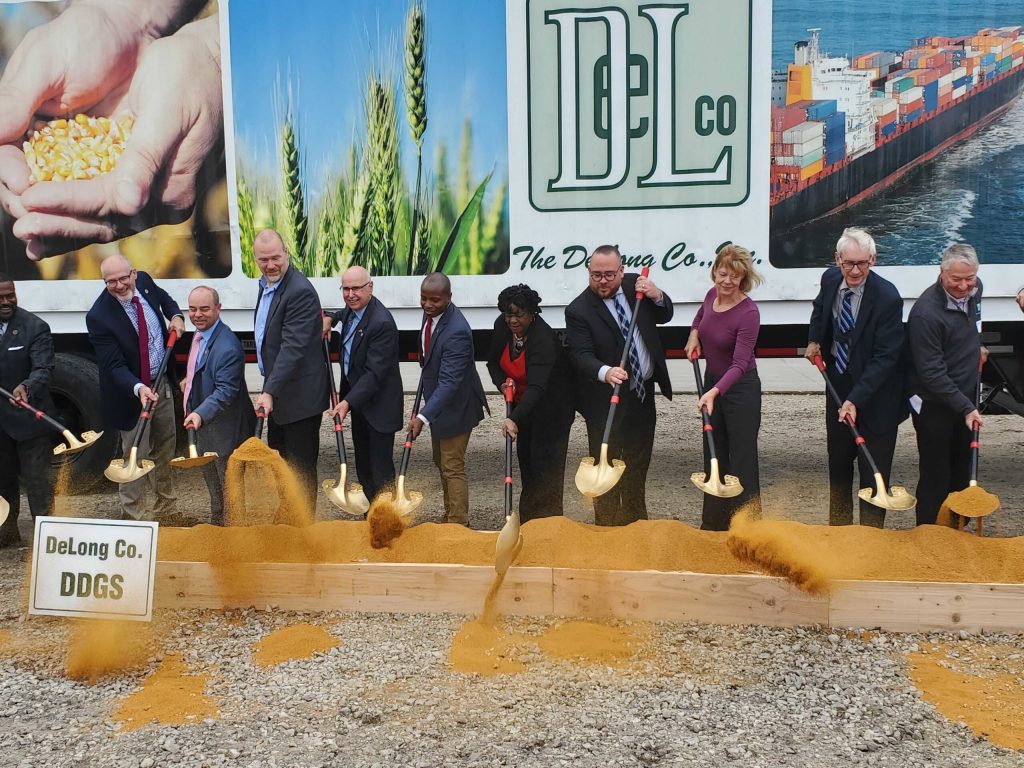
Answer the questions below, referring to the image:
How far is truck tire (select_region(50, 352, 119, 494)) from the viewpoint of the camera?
6980 mm

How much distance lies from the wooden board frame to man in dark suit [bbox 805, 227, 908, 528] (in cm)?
93

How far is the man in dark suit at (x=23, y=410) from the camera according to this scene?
228 inches

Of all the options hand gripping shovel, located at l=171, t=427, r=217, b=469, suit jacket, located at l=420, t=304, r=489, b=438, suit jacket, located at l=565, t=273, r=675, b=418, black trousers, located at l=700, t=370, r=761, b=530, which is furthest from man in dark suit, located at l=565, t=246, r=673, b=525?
hand gripping shovel, located at l=171, t=427, r=217, b=469

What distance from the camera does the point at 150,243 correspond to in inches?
260

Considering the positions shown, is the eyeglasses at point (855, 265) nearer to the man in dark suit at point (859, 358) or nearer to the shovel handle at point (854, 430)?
the man in dark suit at point (859, 358)

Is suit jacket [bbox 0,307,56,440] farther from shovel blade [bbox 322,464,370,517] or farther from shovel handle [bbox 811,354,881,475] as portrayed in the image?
shovel handle [bbox 811,354,881,475]

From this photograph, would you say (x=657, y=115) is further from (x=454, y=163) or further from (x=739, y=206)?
(x=454, y=163)

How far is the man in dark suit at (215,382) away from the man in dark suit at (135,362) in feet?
0.79

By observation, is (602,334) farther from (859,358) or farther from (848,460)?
(848,460)

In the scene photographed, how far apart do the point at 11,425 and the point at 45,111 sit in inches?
80.8

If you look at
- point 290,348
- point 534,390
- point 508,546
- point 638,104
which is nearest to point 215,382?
point 290,348

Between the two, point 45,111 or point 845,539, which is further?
point 45,111

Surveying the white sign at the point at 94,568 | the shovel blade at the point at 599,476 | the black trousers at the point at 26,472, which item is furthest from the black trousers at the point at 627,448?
the black trousers at the point at 26,472

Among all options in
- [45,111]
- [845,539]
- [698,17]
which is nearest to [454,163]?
[698,17]
